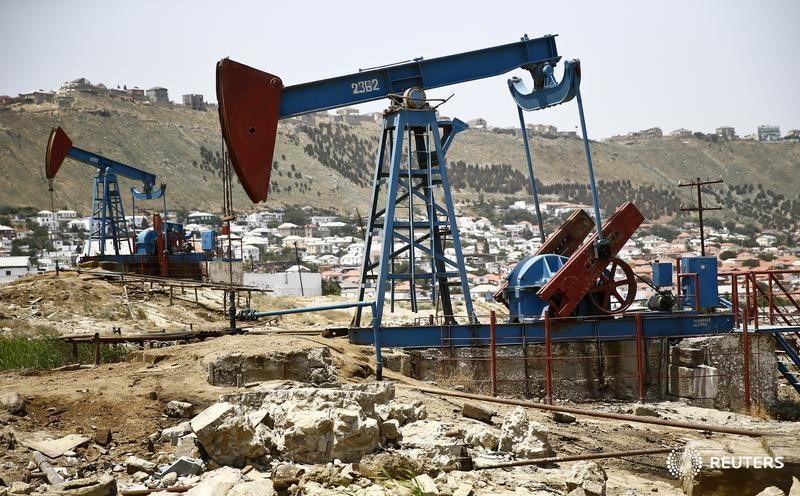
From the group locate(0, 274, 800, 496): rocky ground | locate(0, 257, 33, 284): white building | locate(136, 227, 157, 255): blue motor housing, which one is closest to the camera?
locate(0, 274, 800, 496): rocky ground

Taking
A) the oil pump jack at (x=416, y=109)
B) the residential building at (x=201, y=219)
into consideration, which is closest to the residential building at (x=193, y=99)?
the residential building at (x=201, y=219)

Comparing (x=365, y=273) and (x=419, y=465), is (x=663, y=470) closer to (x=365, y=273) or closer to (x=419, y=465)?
(x=419, y=465)

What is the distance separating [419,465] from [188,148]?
94.1 meters

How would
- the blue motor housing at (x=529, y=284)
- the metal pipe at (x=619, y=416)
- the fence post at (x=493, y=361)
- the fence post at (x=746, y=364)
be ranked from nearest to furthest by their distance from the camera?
the metal pipe at (x=619, y=416), the fence post at (x=493, y=361), the fence post at (x=746, y=364), the blue motor housing at (x=529, y=284)

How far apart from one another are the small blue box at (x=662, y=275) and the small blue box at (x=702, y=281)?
1.17 feet

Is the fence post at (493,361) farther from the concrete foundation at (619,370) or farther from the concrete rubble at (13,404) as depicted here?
the concrete rubble at (13,404)

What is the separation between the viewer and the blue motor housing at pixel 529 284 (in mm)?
17000

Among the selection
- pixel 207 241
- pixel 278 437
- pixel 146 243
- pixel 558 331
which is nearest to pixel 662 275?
pixel 558 331

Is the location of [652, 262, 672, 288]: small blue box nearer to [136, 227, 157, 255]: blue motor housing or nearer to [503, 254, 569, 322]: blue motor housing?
[503, 254, 569, 322]: blue motor housing

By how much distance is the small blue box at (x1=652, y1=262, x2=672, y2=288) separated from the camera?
18312 mm

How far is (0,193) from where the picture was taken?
3339 inches

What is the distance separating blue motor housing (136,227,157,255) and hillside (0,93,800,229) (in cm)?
5513

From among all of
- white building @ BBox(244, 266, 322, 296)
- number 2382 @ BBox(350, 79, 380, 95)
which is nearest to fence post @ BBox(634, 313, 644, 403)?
number 2382 @ BBox(350, 79, 380, 95)

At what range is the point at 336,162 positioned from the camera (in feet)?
387
